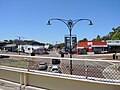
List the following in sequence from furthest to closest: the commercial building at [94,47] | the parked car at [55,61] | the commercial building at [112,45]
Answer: the commercial building at [112,45]
the commercial building at [94,47]
the parked car at [55,61]

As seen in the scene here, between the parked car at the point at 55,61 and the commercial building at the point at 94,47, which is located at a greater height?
the commercial building at the point at 94,47

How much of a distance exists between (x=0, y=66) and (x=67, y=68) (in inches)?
133

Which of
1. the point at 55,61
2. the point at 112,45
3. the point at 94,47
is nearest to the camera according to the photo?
the point at 55,61

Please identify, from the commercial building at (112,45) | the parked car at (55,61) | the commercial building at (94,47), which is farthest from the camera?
the commercial building at (112,45)

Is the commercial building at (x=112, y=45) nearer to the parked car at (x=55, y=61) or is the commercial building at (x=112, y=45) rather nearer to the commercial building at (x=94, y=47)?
the commercial building at (x=94, y=47)

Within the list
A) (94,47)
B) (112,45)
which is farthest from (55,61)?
(112,45)

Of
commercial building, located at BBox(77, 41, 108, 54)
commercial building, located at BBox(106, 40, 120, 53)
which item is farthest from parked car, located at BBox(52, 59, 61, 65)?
commercial building, located at BBox(106, 40, 120, 53)

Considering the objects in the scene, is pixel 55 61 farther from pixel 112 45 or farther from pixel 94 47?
pixel 112 45

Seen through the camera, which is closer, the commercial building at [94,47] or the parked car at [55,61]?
the parked car at [55,61]

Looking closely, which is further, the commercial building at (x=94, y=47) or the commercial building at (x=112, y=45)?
the commercial building at (x=112, y=45)

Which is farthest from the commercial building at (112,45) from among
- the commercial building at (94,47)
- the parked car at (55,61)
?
the parked car at (55,61)

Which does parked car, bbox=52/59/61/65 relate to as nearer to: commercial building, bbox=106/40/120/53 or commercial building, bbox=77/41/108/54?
commercial building, bbox=77/41/108/54

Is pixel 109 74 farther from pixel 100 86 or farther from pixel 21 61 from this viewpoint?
pixel 21 61

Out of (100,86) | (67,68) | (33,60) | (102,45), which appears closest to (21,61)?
(33,60)
